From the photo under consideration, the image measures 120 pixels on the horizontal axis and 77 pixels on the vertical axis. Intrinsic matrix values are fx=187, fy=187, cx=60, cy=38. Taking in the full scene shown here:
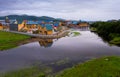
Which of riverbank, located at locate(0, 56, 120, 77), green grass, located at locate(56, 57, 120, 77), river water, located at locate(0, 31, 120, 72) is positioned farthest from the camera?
river water, located at locate(0, 31, 120, 72)

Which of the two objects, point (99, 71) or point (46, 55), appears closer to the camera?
point (99, 71)

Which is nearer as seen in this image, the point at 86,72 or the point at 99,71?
the point at 99,71

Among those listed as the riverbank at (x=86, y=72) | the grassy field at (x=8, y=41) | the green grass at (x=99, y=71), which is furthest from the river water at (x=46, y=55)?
the green grass at (x=99, y=71)

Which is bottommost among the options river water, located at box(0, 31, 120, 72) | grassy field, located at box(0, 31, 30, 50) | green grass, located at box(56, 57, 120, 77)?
river water, located at box(0, 31, 120, 72)

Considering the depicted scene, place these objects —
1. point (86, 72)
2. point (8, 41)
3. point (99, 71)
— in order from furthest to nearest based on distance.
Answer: point (8, 41) < point (86, 72) < point (99, 71)

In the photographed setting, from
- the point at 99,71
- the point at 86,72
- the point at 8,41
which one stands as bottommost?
the point at 8,41

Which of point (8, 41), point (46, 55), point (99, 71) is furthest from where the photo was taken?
point (8, 41)

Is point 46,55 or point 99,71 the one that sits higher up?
point 99,71

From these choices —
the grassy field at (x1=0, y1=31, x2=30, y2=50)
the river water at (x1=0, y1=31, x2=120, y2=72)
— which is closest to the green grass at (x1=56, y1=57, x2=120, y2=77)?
the river water at (x1=0, y1=31, x2=120, y2=72)

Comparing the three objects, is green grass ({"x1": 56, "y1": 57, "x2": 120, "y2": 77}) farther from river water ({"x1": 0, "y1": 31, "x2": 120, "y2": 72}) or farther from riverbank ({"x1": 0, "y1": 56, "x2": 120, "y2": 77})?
river water ({"x1": 0, "y1": 31, "x2": 120, "y2": 72})

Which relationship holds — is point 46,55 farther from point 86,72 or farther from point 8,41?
point 8,41

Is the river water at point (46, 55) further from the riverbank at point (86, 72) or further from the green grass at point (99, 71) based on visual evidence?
the green grass at point (99, 71)

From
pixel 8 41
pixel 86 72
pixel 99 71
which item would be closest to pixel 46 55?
pixel 86 72

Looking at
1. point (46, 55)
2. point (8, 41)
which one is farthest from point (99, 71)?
point (8, 41)
